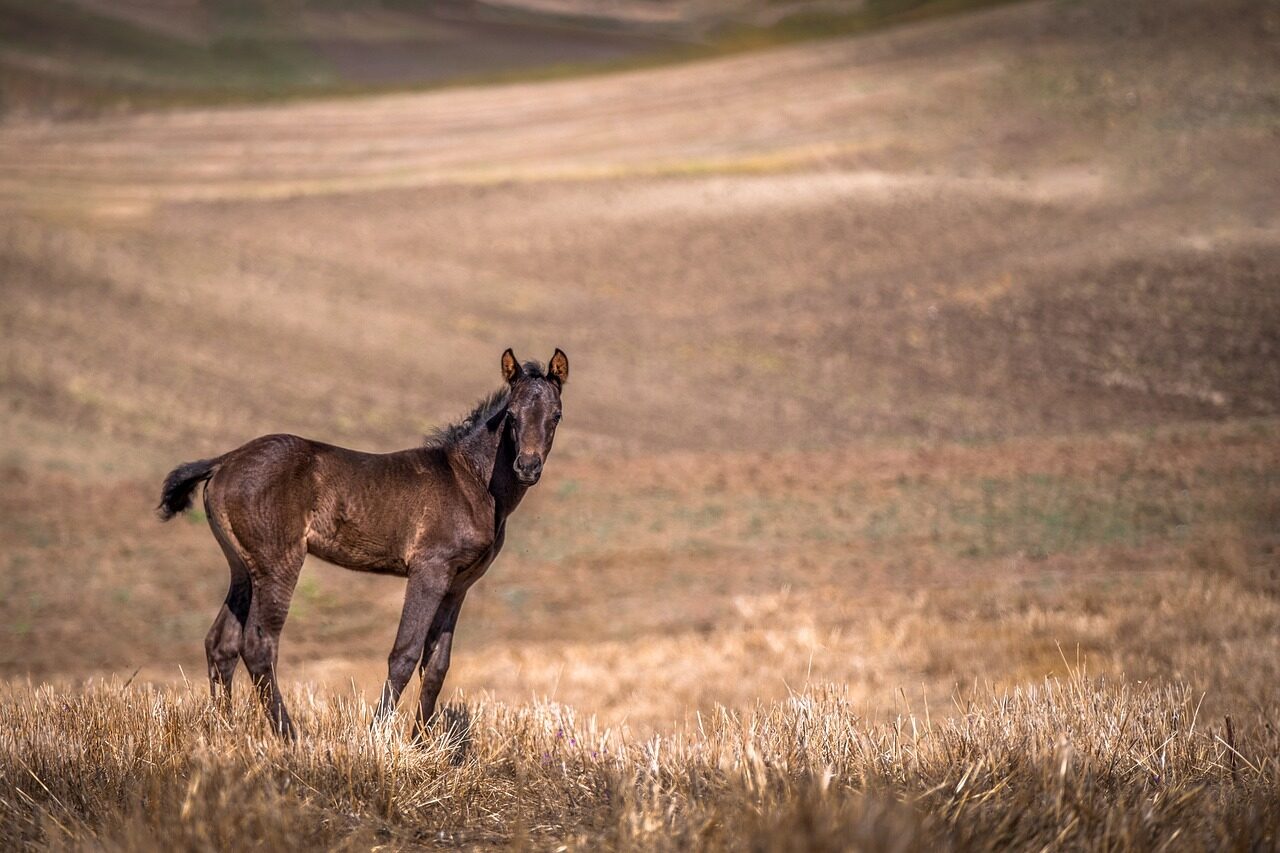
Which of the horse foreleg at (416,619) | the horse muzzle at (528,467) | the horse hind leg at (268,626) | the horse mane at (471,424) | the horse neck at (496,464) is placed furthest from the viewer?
the horse mane at (471,424)

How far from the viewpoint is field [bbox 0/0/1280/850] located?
243 inches

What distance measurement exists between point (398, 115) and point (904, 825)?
6670cm

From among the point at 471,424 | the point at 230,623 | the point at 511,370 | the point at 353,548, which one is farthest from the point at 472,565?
the point at 230,623

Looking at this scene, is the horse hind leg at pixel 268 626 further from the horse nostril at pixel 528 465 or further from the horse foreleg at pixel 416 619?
the horse nostril at pixel 528 465

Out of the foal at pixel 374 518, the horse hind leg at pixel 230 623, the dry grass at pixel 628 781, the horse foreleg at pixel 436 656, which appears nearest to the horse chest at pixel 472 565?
the foal at pixel 374 518

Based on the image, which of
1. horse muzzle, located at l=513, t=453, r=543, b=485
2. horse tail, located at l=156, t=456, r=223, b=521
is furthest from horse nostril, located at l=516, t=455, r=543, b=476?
horse tail, located at l=156, t=456, r=223, b=521

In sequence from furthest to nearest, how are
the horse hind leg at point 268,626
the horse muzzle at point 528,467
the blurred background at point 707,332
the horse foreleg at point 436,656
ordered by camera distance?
1. the blurred background at point 707,332
2. the horse foreleg at point 436,656
3. the horse hind leg at point 268,626
4. the horse muzzle at point 528,467

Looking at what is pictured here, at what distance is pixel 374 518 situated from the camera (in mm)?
7441

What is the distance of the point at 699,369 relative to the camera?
35906 millimetres

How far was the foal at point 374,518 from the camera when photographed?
7.21 metres

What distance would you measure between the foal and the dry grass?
1.45 ft

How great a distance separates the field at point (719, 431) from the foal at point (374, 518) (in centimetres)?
43

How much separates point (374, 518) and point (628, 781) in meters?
2.41

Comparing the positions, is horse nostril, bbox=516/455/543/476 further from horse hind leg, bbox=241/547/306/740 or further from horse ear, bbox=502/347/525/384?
horse hind leg, bbox=241/547/306/740
